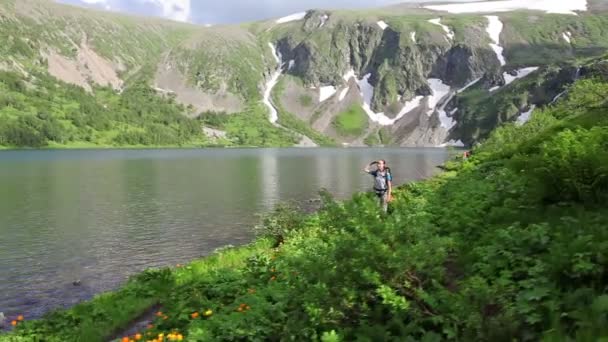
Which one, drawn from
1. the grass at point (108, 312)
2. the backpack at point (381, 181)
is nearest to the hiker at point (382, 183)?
the backpack at point (381, 181)

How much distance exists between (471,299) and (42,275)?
Answer: 3012cm

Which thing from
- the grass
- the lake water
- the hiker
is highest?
the hiker

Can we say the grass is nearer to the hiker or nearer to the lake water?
the lake water

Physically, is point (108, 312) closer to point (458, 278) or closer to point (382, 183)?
point (458, 278)

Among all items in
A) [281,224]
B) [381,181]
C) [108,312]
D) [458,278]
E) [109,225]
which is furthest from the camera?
[109,225]

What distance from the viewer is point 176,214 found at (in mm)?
54719

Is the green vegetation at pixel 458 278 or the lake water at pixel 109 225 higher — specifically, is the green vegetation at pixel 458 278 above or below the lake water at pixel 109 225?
above

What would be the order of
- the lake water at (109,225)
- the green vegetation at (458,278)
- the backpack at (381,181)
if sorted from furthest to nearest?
the lake water at (109,225), the backpack at (381,181), the green vegetation at (458,278)

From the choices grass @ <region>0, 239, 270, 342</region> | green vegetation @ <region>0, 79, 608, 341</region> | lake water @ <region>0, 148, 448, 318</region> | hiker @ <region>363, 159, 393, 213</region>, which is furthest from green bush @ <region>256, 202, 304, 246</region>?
green vegetation @ <region>0, 79, 608, 341</region>

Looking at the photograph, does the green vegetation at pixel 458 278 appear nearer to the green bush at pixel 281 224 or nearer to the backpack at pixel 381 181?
the backpack at pixel 381 181

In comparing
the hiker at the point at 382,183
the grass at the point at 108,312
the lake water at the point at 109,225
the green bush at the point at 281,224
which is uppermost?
the hiker at the point at 382,183

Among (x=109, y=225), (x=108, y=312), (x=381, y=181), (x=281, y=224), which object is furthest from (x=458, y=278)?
(x=109, y=225)

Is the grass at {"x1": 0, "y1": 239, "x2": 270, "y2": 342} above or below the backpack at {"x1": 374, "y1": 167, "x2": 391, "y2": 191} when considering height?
below

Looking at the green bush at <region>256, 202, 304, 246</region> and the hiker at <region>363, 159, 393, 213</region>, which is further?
the green bush at <region>256, 202, 304, 246</region>
